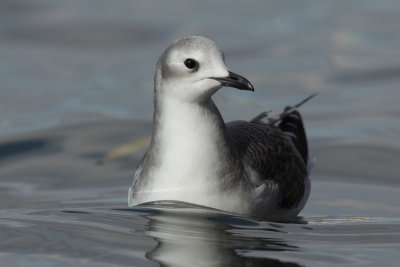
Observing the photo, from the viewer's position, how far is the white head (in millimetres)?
6488

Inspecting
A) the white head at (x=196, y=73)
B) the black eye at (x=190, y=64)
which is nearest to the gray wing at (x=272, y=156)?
the white head at (x=196, y=73)

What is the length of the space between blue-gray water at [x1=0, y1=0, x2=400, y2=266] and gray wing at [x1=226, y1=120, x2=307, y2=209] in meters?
0.32

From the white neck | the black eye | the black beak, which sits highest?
the black eye

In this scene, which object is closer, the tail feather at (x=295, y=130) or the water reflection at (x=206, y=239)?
the water reflection at (x=206, y=239)

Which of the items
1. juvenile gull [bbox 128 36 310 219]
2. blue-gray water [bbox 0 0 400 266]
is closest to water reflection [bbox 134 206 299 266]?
blue-gray water [bbox 0 0 400 266]

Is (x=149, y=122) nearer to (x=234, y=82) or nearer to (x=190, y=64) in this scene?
(x=190, y=64)

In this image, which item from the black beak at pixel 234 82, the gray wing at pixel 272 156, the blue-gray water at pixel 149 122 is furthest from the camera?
the gray wing at pixel 272 156

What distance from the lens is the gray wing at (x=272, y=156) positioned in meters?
7.17

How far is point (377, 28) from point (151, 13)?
3.48 m

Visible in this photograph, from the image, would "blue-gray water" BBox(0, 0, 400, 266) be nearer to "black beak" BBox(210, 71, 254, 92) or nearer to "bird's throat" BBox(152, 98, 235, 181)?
"bird's throat" BBox(152, 98, 235, 181)

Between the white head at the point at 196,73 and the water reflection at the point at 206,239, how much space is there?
0.79m

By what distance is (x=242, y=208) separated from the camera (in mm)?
6637

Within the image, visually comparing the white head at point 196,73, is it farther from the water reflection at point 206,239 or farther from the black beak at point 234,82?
the water reflection at point 206,239

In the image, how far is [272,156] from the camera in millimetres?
7500
